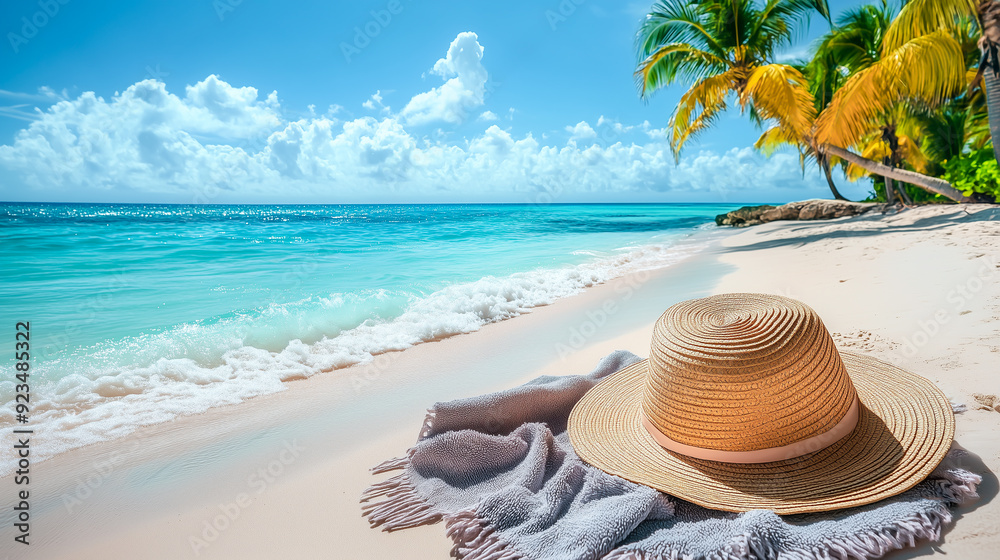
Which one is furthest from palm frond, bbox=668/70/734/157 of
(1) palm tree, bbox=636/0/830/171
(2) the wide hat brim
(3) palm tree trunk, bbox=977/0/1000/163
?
(2) the wide hat brim

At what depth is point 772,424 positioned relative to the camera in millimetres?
1657

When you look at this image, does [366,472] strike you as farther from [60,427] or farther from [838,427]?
[60,427]

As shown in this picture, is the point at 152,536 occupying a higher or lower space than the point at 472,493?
lower

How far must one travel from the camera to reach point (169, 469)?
2.55 meters

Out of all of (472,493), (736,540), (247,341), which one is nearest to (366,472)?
(472,493)

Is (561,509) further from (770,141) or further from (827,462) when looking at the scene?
(770,141)

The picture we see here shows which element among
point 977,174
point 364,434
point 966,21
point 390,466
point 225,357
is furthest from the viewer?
point 977,174

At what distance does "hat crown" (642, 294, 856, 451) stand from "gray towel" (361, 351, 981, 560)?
272 mm

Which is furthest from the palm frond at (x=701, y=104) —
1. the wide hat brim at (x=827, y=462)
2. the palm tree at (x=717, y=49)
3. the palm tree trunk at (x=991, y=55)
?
the wide hat brim at (x=827, y=462)

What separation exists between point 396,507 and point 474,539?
0.45m

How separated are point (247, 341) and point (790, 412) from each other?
15.2ft

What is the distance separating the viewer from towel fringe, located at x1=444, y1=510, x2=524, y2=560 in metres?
1.59

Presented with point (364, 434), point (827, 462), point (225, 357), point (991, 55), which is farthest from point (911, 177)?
point (225, 357)

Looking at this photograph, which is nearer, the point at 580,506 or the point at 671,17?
the point at 580,506
